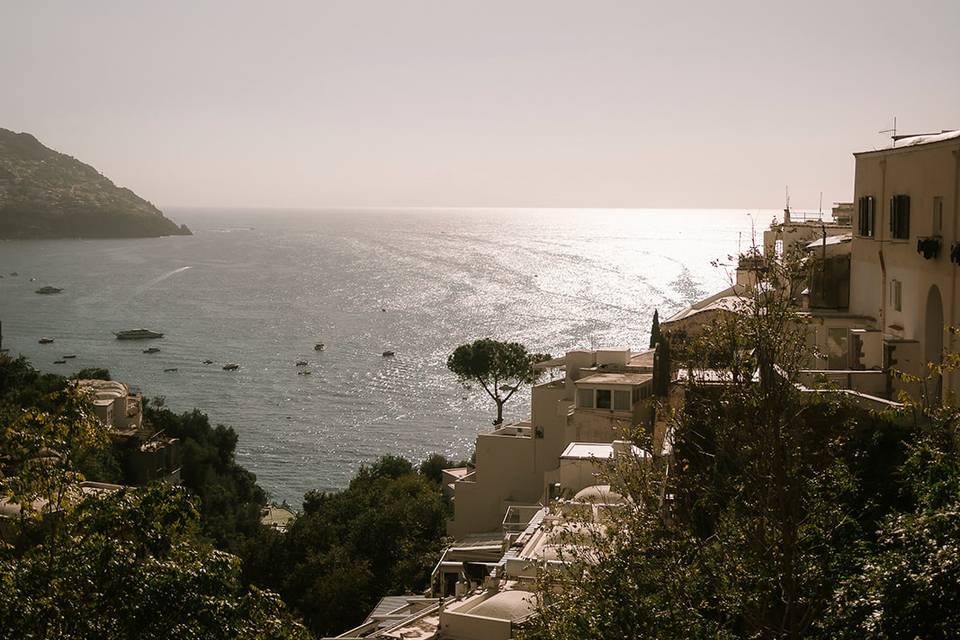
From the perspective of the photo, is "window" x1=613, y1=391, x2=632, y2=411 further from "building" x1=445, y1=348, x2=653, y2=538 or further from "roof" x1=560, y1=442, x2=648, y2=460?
"roof" x1=560, y1=442, x2=648, y2=460

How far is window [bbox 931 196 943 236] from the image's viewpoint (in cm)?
1231

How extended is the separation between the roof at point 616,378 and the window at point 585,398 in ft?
0.65

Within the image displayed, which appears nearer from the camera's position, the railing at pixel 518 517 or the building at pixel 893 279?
the building at pixel 893 279

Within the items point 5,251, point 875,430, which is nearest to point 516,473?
point 875,430

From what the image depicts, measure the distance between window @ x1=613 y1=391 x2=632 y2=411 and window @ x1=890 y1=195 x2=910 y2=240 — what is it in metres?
8.61

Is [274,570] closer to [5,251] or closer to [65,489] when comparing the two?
[65,489]

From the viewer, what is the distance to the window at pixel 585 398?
22328 millimetres

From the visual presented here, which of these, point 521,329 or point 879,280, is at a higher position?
point 879,280

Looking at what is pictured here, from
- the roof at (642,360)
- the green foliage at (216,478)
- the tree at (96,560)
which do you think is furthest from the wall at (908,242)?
the green foliage at (216,478)

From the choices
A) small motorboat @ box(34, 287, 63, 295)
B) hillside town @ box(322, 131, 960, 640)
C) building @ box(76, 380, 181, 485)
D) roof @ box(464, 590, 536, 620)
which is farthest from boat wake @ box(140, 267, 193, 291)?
roof @ box(464, 590, 536, 620)

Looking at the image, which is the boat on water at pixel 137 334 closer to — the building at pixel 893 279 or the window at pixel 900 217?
the building at pixel 893 279

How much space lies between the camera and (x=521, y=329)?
7750cm

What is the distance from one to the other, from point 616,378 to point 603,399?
573 mm

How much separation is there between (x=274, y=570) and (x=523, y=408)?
28.1 metres
